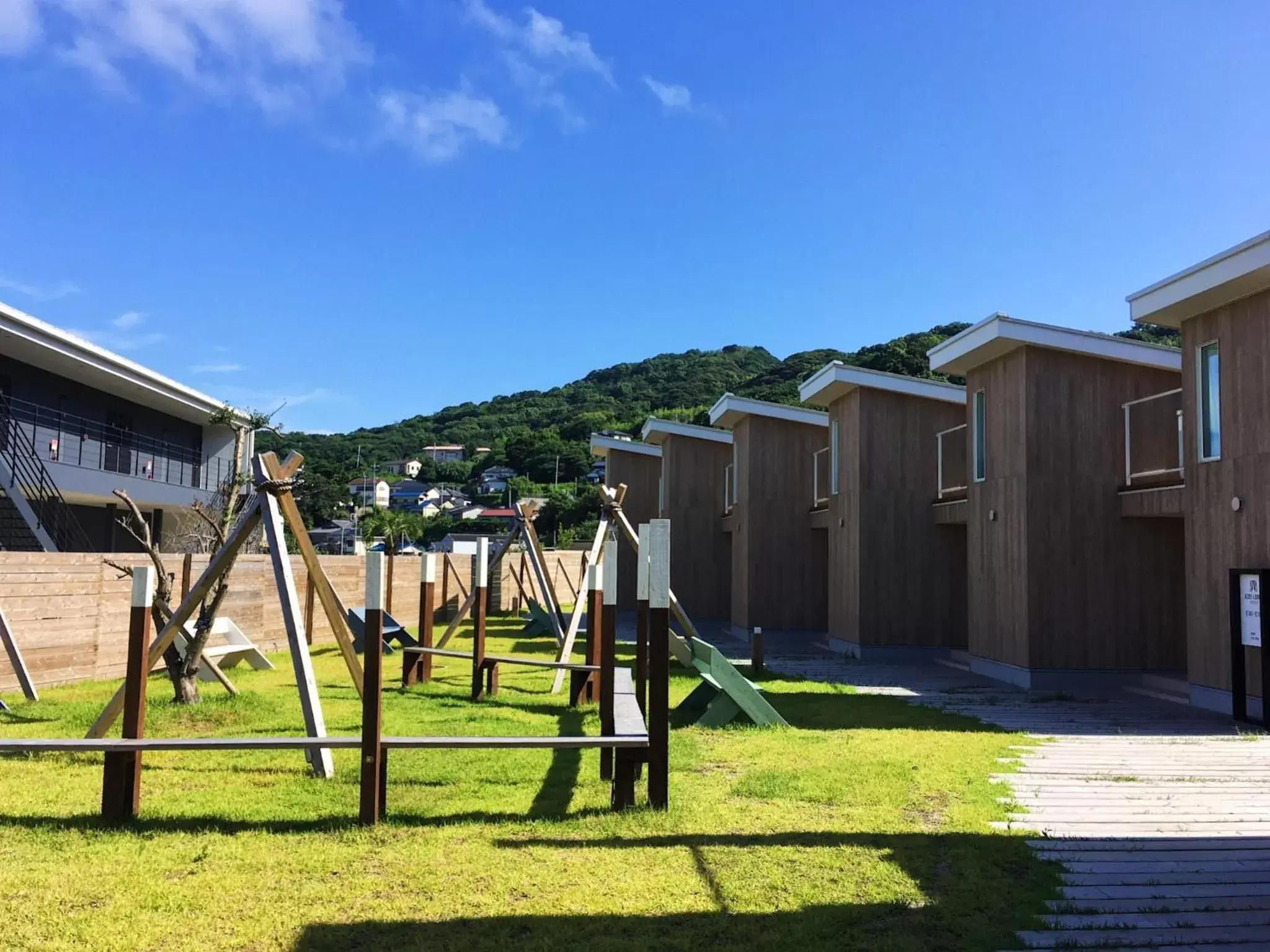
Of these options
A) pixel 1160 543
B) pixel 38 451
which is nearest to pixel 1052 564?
pixel 1160 543

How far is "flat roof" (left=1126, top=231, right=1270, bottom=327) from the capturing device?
31.2 feet

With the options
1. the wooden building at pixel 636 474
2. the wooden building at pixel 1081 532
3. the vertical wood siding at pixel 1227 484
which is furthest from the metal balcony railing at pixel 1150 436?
the wooden building at pixel 636 474

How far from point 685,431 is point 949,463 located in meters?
9.22

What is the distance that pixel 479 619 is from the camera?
1157 centimetres

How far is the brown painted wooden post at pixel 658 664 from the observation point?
19.0 feet

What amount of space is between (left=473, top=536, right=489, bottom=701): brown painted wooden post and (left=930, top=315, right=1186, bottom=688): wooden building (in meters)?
7.15

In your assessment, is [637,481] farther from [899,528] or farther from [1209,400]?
[1209,400]

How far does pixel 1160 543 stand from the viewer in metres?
12.8

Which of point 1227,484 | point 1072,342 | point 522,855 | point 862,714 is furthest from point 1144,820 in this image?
point 1072,342

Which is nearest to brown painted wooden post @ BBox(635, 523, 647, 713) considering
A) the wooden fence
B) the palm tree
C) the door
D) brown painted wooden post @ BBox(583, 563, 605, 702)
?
brown painted wooden post @ BBox(583, 563, 605, 702)

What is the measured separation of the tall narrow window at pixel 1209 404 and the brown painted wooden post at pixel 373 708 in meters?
9.30

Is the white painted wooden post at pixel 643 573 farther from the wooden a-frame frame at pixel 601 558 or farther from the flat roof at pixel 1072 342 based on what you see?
the flat roof at pixel 1072 342

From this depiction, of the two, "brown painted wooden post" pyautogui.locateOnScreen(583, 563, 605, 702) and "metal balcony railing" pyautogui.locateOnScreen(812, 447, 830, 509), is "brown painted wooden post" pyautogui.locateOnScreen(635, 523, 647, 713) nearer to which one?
"brown painted wooden post" pyautogui.locateOnScreen(583, 563, 605, 702)

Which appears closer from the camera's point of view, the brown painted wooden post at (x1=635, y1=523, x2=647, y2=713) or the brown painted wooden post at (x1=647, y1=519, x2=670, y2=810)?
the brown painted wooden post at (x1=647, y1=519, x2=670, y2=810)
